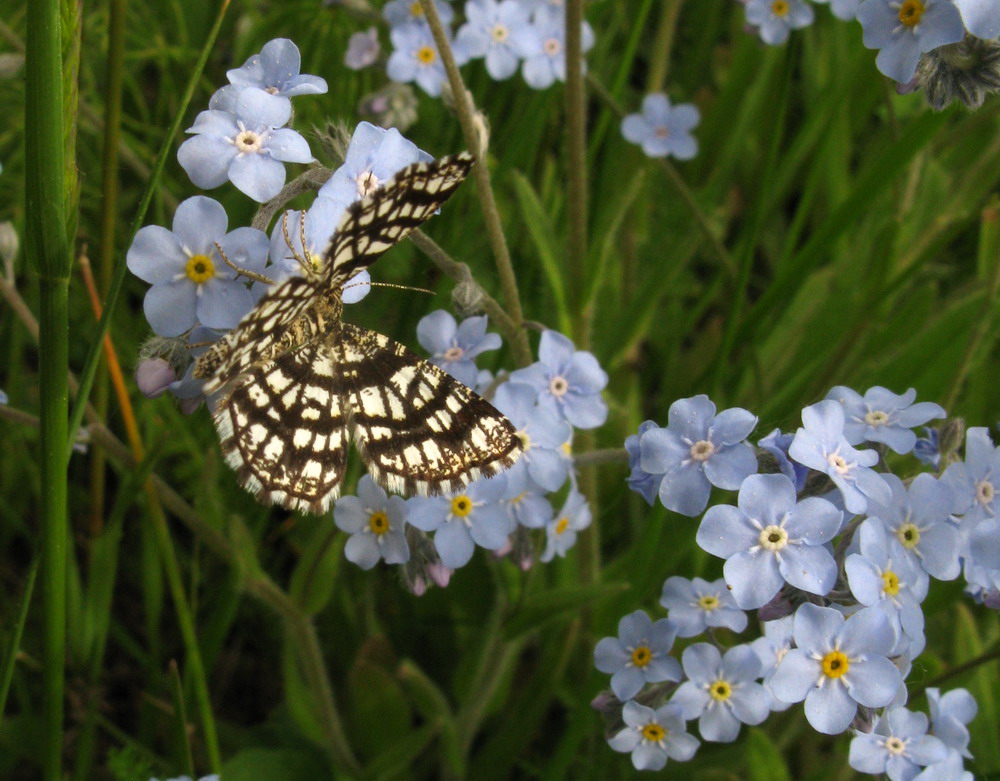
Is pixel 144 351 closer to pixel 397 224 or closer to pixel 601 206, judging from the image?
pixel 397 224

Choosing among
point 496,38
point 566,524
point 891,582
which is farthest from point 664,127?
point 891,582

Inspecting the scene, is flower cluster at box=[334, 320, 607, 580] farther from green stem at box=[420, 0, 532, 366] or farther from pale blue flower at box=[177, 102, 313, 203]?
pale blue flower at box=[177, 102, 313, 203]

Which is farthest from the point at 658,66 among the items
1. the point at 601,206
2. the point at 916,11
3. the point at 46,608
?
the point at 46,608

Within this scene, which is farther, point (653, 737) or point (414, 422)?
point (653, 737)

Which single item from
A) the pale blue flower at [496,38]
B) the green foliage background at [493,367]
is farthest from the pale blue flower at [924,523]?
the pale blue flower at [496,38]

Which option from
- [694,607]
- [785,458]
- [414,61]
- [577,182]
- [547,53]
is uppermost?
[414,61]

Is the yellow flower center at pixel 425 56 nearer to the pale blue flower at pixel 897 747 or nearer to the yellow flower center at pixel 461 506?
the yellow flower center at pixel 461 506

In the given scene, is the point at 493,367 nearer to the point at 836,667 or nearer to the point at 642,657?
the point at 642,657
